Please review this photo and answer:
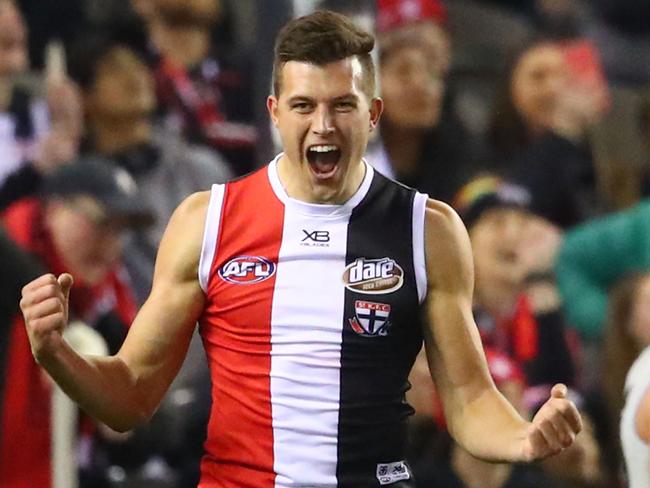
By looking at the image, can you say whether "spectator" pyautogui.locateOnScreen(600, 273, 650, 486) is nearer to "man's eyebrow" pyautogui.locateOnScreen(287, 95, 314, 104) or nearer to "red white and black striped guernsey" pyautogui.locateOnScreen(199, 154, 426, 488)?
"red white and black striped guernsey" pyautogui.locateOnScreen(199, 154, 426, 488)

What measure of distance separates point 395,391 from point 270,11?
2.30 metres

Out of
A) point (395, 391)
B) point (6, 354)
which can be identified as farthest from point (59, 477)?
point (395, 391)

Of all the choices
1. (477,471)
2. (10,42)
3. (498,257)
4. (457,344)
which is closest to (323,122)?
(457,344)

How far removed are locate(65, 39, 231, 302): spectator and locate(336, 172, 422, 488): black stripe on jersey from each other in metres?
3.61

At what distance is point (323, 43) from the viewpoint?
4.72 metres

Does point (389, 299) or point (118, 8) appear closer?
point (389, 299)

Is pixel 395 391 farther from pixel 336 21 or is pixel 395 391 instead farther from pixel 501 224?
pixel 501 224

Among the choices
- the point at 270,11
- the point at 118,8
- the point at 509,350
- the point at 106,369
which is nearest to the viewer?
the point at 106,369

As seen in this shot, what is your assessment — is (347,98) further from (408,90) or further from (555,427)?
(408,90)

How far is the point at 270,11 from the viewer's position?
6672 millimetres

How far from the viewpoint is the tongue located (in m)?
4.71

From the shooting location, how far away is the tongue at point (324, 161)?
4.71 metres

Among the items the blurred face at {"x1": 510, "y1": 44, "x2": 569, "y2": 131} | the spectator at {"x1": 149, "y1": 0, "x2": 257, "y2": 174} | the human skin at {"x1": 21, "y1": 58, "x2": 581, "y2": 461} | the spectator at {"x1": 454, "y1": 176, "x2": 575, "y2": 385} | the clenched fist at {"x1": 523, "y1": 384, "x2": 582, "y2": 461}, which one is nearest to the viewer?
the clenched fist at {"x1": 523, "y1": 384, "x2": 582, "y2": 461}

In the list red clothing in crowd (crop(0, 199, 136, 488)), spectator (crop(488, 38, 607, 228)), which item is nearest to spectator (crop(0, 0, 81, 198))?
red clothing in crowd (crop(0, 199, 136, 488))
